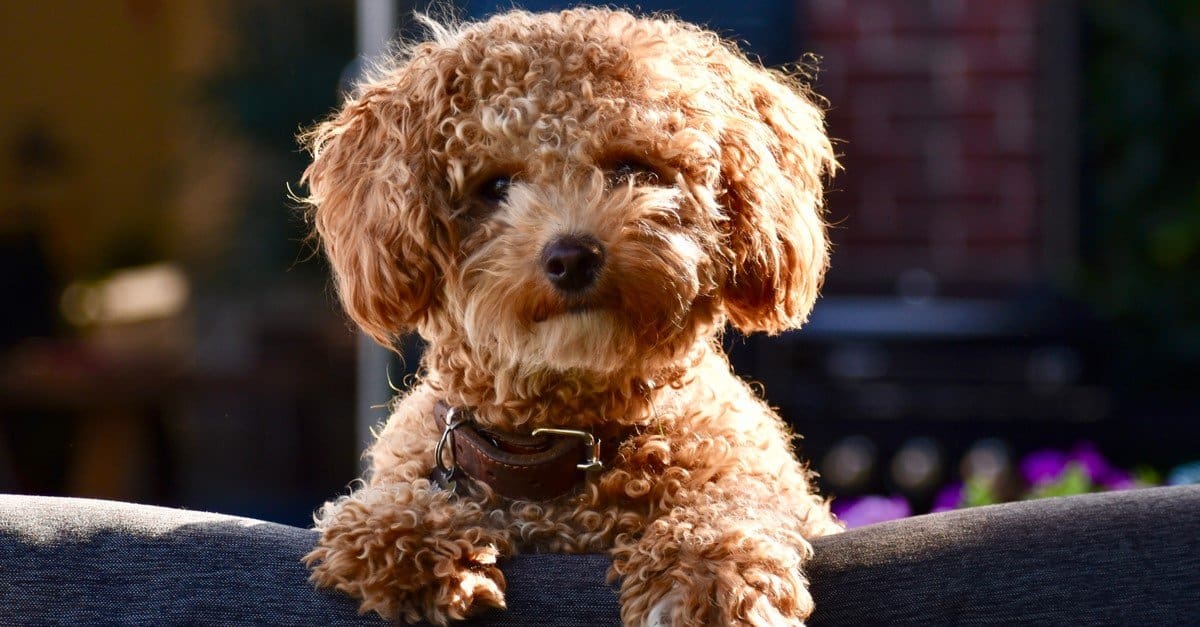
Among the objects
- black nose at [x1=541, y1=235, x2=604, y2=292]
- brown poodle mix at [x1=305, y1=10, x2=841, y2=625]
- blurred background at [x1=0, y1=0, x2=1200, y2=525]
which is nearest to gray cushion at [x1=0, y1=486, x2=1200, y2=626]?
brown poodle mix at [x1=305, y1=10, x2=841, y2=625]

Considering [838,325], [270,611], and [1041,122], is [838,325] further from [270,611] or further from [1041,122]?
[270,611]

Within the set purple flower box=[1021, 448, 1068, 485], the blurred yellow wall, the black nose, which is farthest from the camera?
the blurred yellow wall

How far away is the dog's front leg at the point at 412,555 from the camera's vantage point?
158 cm

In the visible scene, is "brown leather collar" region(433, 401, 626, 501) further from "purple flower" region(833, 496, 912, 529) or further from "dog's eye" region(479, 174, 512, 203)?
"purple flower" region(833, 496, 912, 529)

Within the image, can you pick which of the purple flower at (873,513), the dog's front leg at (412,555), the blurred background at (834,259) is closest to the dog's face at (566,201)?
the dog's front leg at (412,555)

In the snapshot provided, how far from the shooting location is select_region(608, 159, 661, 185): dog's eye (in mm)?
1977

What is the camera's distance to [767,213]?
6.77 ft

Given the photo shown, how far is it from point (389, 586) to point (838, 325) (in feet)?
11.8

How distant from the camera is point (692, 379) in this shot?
82.6 inches

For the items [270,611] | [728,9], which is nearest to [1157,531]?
[270,611]

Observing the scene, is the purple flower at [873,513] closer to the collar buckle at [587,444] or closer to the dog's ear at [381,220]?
the collar buckle at [587,444]

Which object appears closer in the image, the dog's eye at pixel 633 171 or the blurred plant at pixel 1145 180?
Answer: the dog's eye at pixel 633 171

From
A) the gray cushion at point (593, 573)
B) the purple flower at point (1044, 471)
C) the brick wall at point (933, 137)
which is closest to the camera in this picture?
the gray cushion at point (593, 573)

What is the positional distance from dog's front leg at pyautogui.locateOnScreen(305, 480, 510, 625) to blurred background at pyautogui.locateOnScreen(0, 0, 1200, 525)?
252cm
